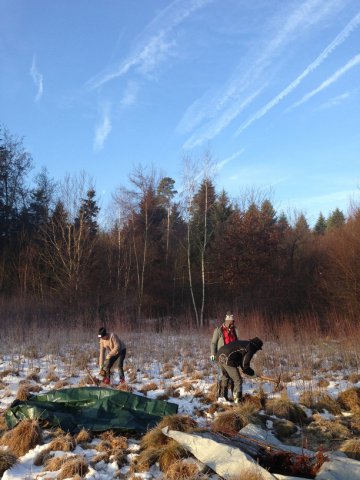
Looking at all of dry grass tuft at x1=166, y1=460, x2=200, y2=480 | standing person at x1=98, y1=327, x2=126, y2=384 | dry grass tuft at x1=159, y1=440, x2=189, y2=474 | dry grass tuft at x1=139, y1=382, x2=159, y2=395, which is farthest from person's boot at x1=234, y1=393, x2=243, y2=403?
dry grass tuft at x1=166, y1=460, x2=200, y2=480

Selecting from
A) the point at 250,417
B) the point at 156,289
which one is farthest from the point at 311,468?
the point at 156,289

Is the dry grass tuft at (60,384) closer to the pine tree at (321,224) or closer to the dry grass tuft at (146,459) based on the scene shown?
the dry grass tuft at (146,459)

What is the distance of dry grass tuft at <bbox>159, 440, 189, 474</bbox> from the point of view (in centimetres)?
500

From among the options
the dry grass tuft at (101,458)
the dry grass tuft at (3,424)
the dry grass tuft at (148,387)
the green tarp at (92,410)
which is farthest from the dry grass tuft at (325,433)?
the dry grass tuft at (3,424)

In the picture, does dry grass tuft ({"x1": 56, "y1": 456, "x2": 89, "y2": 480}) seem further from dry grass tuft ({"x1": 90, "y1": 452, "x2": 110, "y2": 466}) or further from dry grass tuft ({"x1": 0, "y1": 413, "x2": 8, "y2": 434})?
dry grass tuft ({"x1": 0, "y1": 413, "x2": 8, "y2": 434})

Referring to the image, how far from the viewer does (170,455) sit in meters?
5.09

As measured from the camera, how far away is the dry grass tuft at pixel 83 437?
19.1 feet

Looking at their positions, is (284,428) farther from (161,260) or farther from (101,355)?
(161,260)

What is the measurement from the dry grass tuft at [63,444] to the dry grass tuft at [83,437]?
0.11 m

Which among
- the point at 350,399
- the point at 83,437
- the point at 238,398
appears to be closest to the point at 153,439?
the point at 83,437

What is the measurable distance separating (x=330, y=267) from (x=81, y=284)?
13.3 m

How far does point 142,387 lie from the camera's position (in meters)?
8.44

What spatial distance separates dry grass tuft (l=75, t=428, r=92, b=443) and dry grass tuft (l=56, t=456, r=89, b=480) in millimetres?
768

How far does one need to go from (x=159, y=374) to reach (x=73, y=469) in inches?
188
